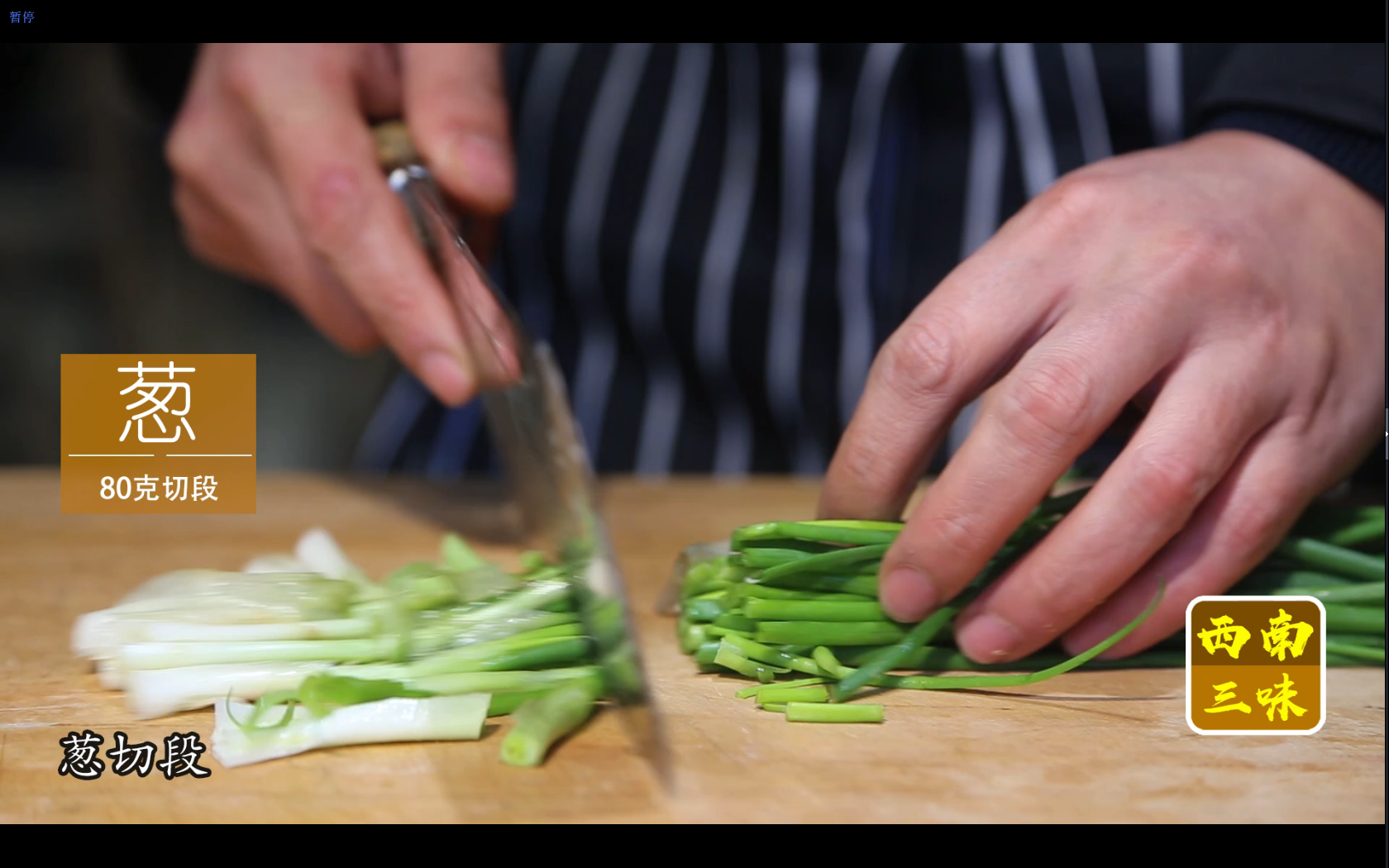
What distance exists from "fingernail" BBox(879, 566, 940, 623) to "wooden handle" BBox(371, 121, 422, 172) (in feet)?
3.00

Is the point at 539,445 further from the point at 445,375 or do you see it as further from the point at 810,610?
the point at 810,610

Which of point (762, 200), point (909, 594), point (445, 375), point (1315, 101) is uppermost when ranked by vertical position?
point (1315, 101)

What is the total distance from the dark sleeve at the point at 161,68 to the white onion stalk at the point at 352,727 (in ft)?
4.47

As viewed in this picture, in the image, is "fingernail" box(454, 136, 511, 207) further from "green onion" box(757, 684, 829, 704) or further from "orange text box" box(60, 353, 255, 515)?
"green onion" box(757, 684, 829, 704)

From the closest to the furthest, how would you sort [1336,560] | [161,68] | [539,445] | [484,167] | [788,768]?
1. [788,768]
2. [1336,560]
3. [539,445]
4. [484,167]
5. [161,68]

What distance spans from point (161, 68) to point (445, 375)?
1.00m

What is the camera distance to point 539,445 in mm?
1439

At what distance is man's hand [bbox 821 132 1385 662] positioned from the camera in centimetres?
113

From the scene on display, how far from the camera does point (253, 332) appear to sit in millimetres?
5211

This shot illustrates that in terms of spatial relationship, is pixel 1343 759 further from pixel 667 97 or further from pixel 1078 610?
pixel 667 97

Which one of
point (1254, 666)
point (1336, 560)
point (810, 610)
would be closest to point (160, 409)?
point (810, 610)

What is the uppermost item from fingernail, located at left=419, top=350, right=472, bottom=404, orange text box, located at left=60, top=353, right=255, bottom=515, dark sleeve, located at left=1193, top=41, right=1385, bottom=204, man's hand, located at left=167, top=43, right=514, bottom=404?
dark sleeve, located at left=1193, top=41, right=1385, bottom=204

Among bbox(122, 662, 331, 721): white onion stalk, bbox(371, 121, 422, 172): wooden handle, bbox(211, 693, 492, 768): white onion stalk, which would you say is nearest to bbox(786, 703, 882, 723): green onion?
bbox(211, 693, 492, 768): white onion stalk

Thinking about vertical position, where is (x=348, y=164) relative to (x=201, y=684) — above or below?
above
